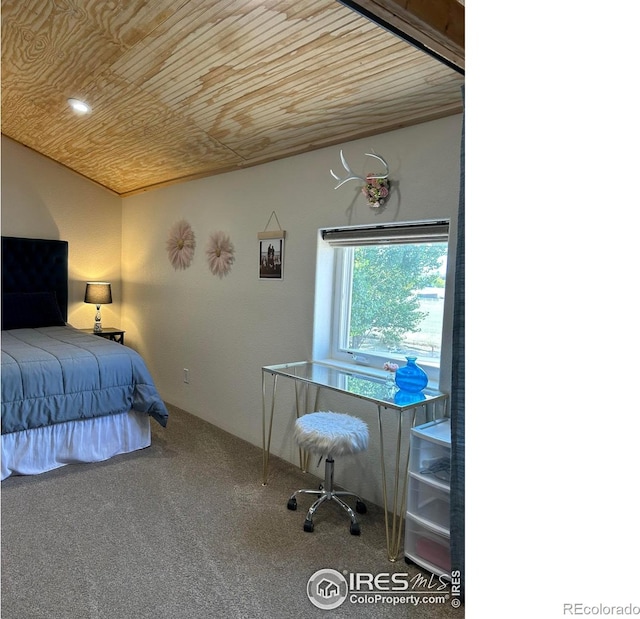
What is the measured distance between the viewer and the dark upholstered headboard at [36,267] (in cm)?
445

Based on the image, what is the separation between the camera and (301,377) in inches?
103

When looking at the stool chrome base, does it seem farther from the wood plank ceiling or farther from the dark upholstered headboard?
the dark upholstered headboard

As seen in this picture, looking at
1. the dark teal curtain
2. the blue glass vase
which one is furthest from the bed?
the dark teal curtain

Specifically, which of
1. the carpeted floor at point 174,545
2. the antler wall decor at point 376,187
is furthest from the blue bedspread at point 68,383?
the antler wall decor at point 376,187

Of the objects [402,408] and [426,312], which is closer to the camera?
[402,408]

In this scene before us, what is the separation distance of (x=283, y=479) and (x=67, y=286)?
3292 millimetres

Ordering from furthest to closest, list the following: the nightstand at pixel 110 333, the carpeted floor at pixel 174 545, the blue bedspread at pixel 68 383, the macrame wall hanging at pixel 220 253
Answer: the nightstand at pixel 110 333, the macrame wall hanging at pixel 220 253, the blue bedspread at pixel 68 383, the carpeted floor at pixel 174 545

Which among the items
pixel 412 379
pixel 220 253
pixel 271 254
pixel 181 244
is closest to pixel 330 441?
pixel 412 379

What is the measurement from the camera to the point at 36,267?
4.62 m

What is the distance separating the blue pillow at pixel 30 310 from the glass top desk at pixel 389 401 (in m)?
2.82

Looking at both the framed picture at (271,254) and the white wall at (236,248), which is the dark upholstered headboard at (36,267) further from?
the framed picture at (271,254)
